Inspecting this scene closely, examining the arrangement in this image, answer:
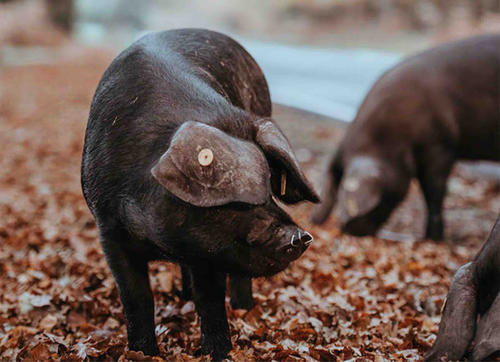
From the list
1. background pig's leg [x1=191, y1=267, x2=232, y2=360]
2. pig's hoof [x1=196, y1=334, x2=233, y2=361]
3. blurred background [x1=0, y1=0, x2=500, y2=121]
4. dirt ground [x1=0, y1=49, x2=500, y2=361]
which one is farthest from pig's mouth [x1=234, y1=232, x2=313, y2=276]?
blurred background [x1=0, y1=0, x2=500, y2=121]

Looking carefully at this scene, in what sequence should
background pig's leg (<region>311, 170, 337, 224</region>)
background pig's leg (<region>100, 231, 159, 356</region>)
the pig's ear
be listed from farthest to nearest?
background pig's leg (<region>311, 170, 337, 224</region>) < the pig's ear < background pig's leg (<region>100, 231, 159, 356</region>)

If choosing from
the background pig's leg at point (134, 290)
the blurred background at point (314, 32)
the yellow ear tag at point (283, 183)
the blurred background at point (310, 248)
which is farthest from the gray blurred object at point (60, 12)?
the yellow ear tag at point (283, 183)

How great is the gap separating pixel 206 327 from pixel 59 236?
9.54ft

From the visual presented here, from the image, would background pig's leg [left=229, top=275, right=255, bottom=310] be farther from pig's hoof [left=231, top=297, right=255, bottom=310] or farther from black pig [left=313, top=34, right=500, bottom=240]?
black pig [left=313, top=34, right=500, bottom=240]

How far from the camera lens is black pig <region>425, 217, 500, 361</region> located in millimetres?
3043

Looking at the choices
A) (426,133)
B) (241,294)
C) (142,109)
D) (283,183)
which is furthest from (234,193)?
(426,133)

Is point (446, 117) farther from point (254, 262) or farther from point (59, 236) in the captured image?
point (254, 262)

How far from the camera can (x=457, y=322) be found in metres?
3.18

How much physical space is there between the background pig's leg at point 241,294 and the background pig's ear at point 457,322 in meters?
1.24

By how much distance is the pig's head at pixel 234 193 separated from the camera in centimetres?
262

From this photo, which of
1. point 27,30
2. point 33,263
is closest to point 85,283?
point 33,263

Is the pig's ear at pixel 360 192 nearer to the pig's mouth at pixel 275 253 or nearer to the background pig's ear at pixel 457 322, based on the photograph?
the background pig's ear at pixel 457 322

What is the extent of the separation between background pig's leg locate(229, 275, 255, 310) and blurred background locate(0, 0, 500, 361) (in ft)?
0.23

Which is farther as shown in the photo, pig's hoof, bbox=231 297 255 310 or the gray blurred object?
the gray blurred object
